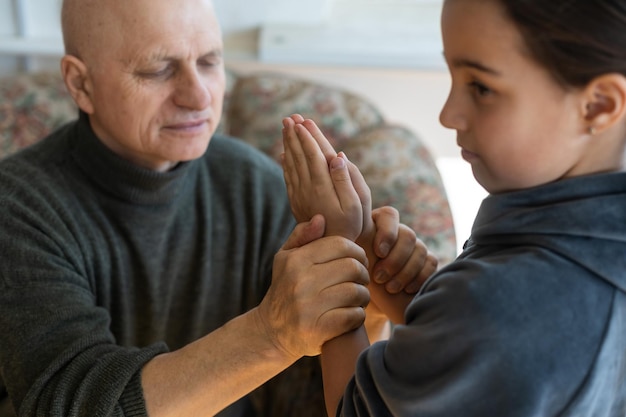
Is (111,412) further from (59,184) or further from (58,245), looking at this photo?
(59,184)

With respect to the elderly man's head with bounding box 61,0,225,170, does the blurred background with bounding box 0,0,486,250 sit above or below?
below

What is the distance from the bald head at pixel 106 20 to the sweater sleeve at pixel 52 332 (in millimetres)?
291

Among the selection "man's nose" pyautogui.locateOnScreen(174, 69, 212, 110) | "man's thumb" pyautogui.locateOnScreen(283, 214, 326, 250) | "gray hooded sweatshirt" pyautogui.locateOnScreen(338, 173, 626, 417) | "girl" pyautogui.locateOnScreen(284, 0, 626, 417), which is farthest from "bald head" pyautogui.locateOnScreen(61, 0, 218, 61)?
"gray hooded sweatshirt" pyautogui.locateOnScreen(338, 173, 626, 417)

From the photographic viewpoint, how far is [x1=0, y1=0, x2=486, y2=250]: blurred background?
2414 millimetres

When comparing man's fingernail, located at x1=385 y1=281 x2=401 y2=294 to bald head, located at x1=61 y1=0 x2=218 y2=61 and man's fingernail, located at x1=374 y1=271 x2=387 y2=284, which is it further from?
bald head, located at x1=61 y1=0 x2=218 y2=61

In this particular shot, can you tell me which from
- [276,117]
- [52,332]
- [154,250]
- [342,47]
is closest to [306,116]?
[276,117]

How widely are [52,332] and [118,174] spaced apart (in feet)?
1.13

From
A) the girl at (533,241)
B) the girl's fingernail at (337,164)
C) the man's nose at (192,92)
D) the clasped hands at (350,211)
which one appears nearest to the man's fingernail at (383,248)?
the clasped hands at (350,211)

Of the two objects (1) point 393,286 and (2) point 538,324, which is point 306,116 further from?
(2) point 538,324

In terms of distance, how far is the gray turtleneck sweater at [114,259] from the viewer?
3.72ft

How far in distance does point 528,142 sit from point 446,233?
39.5 inches

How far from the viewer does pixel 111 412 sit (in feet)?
3.57

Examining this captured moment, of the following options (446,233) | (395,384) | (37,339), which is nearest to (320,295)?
(395,384)

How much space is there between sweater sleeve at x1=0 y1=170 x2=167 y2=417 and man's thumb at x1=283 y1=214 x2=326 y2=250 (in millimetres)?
322
